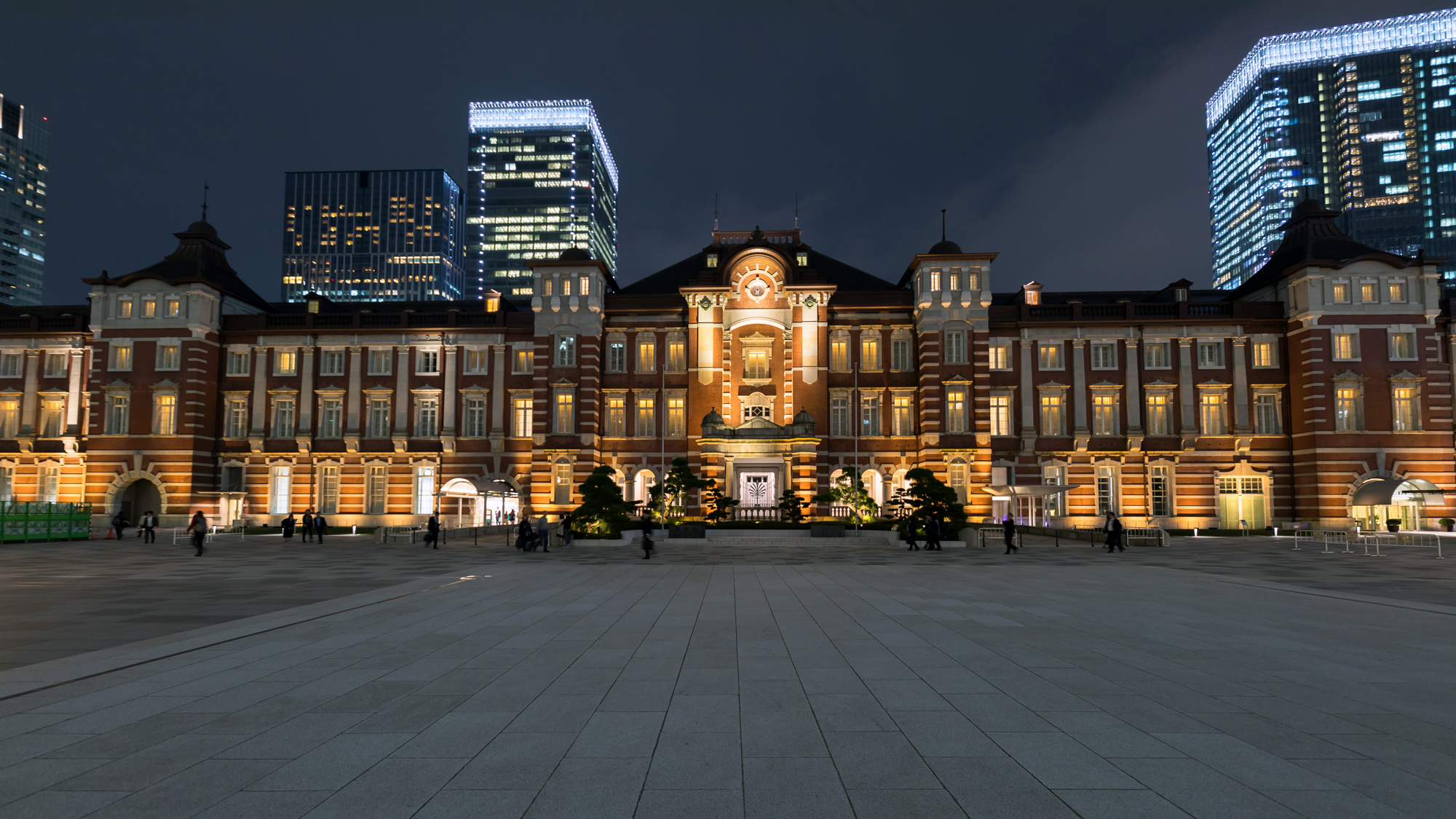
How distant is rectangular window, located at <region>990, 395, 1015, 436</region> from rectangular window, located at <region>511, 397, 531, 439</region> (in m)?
30.2

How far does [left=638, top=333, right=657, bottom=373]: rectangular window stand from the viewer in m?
51.0

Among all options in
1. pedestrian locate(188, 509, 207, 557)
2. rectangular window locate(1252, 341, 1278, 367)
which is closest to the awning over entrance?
rectangular window locate(1252, 341, 1278, 367)

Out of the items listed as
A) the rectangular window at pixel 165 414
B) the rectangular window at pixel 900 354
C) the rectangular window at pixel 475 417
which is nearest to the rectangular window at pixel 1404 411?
the rectangular window at pixel 900 354

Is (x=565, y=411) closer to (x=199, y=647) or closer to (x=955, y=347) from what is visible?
(x=955, y=347)

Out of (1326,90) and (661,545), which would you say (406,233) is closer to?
(661,545)

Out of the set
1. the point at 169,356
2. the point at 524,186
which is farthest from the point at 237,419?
the point at 524,186

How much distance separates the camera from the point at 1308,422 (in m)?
46.9

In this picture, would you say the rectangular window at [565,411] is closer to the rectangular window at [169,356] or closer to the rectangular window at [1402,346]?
the rectangular window at [169,356]

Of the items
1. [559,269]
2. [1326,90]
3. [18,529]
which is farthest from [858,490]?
[1326,90]

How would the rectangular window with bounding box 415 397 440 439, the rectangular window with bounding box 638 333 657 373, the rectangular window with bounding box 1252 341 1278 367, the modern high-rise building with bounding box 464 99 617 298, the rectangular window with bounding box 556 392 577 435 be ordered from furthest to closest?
the modern high-rise building with bounding box 464 99 617 298, the rectangular window with bounding box 415 397 440 439, the rectangular window with bounding box 638 333 657 373, the rectangular window with bounding box 556 392 577 435, the rectangular window with bounding box 1252 341 1278 367

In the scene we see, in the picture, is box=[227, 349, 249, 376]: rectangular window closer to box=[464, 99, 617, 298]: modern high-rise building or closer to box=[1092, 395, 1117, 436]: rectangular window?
box=[1092, 395, 1117, 436]: rectangular window

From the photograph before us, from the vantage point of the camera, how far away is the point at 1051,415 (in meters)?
50.0

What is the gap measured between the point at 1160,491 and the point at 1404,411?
14329 mm

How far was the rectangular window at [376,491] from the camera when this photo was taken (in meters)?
51.9
